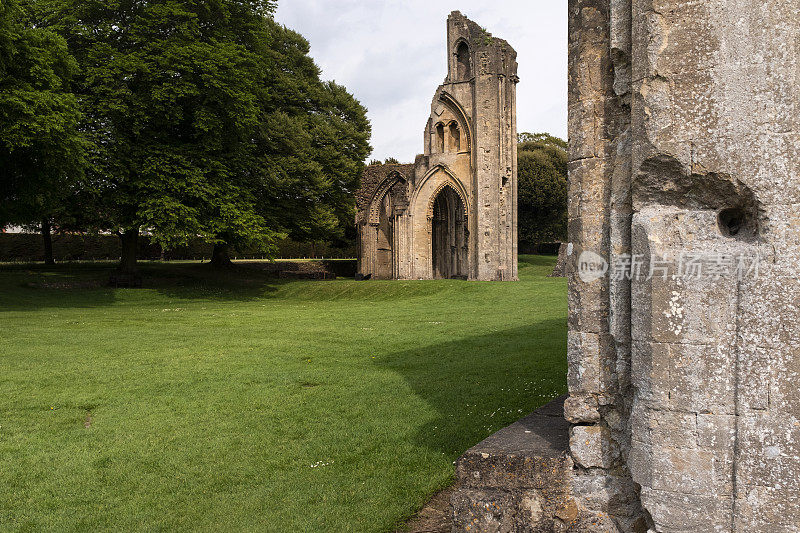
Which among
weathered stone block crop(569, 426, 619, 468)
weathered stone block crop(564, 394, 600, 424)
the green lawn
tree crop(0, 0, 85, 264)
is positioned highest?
tree crop(0, 0, 85, 264)

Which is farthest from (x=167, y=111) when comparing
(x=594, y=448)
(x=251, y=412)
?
(x=594, y=448)

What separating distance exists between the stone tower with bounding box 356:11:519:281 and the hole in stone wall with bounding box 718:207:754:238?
2369 centimetres

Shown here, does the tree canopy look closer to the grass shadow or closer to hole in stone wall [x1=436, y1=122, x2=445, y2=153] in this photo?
hole in stone wall [x1=436, y1=122, x2=445, y2=153]

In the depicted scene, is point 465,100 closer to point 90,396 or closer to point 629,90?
point 90,396

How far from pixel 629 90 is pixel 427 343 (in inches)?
322

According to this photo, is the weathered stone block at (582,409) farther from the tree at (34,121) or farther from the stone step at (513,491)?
the tree at (34,121)

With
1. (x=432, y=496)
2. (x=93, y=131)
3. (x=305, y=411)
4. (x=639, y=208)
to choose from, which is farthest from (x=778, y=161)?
(x=93, y=131)

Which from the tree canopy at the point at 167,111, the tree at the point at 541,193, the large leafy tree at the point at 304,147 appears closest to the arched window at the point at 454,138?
the large leafy tree at the point at 304,147

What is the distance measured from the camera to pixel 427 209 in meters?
29.1

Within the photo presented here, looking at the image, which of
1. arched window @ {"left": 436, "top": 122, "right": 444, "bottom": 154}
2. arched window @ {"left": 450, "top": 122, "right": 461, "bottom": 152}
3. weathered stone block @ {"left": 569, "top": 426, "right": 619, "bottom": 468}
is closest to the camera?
weathered stone block @ {"left": 569, "top": 426, "right": 619, "bottom": 468}

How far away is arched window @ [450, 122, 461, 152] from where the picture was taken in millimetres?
Answer: 28875

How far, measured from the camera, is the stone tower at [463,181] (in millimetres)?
26750

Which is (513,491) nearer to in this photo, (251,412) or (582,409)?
(582,409)

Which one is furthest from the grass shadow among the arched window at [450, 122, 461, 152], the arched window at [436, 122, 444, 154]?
the arched window at [436, 122, 444, 154]
